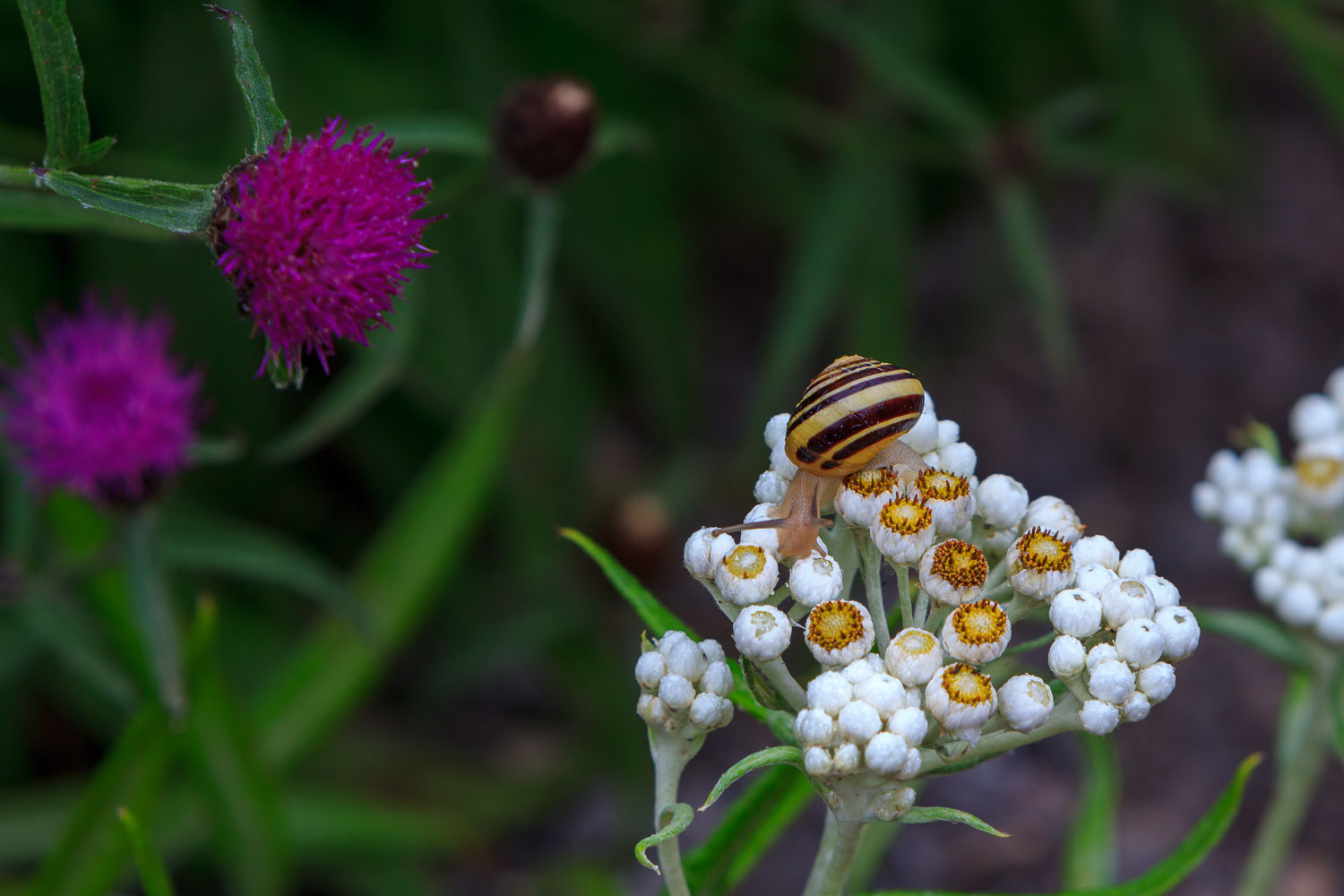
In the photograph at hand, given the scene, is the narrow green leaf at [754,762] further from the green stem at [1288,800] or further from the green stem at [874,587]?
the green stem at [1288,800]

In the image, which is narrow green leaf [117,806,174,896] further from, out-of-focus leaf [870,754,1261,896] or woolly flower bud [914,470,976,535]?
woolly flower bud [914,470,976,535]

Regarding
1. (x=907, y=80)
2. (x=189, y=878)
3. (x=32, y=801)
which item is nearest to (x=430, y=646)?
(x=189, y=878)

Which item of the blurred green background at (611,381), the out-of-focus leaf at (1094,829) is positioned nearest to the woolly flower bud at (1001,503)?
the out-of-focus leaf at (1094,829)

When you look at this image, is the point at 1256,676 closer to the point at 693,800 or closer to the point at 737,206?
the point at 693,800

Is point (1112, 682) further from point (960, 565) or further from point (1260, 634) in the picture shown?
point (1260, 634)

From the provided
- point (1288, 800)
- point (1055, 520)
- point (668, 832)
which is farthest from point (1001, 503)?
point (1288, 800)

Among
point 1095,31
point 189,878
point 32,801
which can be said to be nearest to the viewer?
point 32,801
